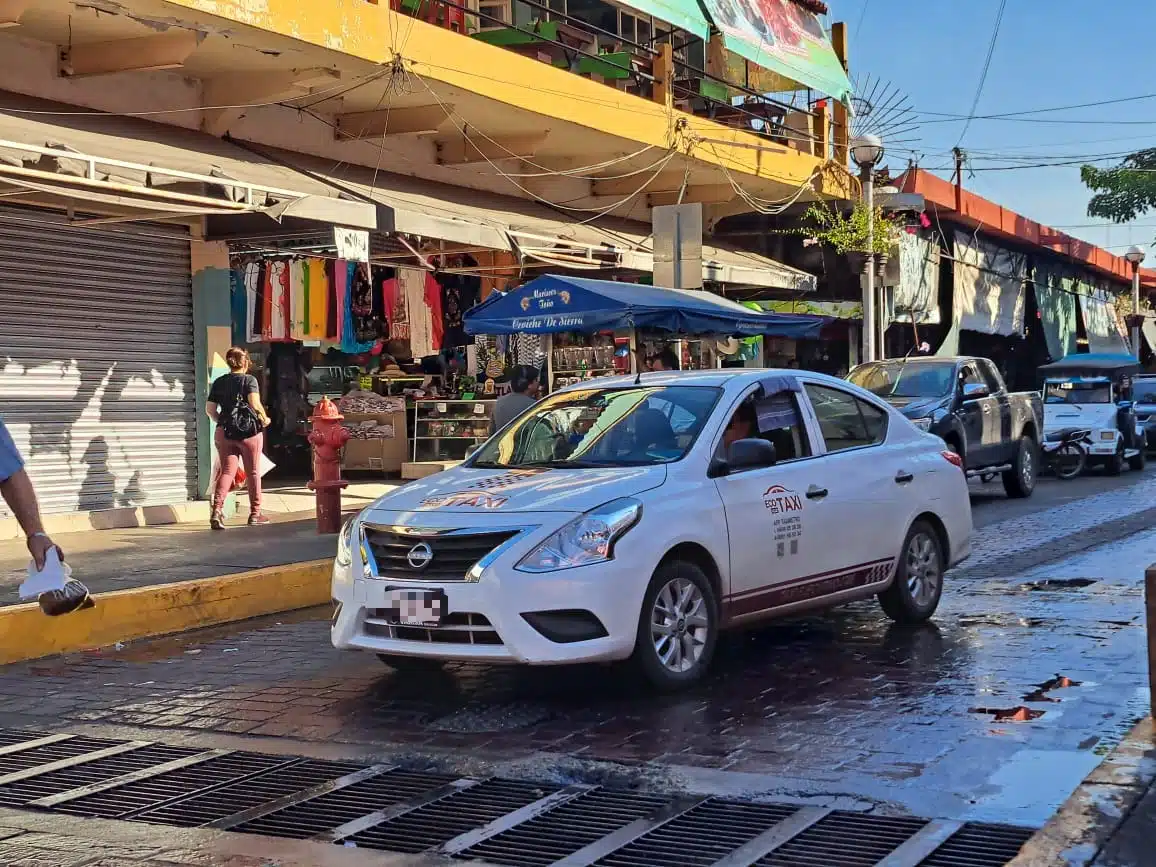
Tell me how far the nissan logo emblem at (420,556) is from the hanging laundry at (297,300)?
9.66 metres

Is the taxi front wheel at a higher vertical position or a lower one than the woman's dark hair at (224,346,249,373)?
lower

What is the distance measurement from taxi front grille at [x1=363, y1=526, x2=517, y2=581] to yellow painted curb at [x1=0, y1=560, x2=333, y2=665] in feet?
9.72

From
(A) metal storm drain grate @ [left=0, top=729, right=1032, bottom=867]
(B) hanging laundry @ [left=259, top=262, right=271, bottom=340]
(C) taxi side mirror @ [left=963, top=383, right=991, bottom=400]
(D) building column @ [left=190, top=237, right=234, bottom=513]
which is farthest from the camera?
(C) taxi side mirror @ [left=963, top=383, right=991, bottom=400]

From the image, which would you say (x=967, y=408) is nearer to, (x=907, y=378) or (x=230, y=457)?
(x=907, y=378)

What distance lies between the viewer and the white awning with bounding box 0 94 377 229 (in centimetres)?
1088

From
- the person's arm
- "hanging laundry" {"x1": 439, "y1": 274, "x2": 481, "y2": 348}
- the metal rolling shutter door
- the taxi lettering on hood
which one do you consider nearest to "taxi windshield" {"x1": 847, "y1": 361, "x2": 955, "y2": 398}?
"hanging laundry" {"x1": 439, "y1": 274, "x2": 481, "y2": 348}

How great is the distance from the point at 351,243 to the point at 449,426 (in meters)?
4.92

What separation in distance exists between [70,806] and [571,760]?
1917 mm

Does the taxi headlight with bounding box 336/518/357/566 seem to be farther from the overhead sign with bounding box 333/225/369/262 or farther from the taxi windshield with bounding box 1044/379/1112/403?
the taxi windshield with bounding box 1044/379/1112/403

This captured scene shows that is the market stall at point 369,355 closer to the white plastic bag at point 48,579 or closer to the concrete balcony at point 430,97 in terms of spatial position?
the concrete balcony at point 430,97

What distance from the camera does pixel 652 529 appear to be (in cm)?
646

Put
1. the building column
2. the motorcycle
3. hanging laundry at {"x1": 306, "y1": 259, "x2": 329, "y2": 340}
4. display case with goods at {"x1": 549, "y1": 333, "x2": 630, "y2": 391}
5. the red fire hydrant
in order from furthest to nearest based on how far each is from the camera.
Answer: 1. the motorcycle
2. display case with goods at {"x1": 549, "y1": 333, "x2": 630, "y2": 391}
3. hanging laundry at {"x1": 306, "y1": 259, "x2": 329, "y2": 340}
4. the building column
5. the red fire hydrant

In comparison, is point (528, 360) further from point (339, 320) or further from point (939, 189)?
point (939, 189)

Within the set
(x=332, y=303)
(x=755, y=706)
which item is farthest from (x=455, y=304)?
(x=755, y=706)
